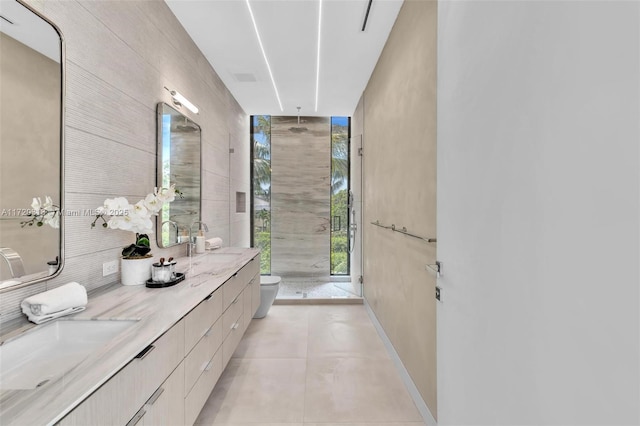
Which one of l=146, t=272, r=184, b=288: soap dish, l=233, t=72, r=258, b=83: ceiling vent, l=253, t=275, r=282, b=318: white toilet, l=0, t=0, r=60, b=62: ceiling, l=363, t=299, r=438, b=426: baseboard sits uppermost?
l=233, t=72, r=258, b=83: ceiling vent

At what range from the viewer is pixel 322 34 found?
2.53 m

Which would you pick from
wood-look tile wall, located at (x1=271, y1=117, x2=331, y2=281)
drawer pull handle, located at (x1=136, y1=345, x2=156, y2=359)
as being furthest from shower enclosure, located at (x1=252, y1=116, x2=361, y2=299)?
drawer pull handle, located at (x1=136, y1=345, x2=156, y2=359)

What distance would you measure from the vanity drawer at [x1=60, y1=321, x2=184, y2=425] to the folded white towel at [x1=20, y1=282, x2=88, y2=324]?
1.36 feet

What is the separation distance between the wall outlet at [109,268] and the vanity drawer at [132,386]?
65cm

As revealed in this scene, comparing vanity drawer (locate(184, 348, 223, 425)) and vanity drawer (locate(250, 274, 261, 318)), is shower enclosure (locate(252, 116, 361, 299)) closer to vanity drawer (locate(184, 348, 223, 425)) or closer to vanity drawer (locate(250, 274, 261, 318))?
vanity drawer (locate(250, 274, 261, 318))

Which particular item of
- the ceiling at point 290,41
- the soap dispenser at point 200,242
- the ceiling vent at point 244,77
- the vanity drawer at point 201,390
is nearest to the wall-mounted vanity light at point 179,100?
the ceiling at point 290,41

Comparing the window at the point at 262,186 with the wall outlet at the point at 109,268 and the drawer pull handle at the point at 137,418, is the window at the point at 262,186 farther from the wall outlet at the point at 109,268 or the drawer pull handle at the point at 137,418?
the drawer pull handle at the point at 137,418

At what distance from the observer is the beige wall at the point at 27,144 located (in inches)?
42.1

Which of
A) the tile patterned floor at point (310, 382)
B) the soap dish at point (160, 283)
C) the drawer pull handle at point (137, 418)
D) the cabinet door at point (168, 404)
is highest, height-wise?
the soap dish at point (160, 283)

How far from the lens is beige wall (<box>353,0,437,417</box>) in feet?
5.60

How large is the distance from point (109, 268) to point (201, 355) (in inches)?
27.5
